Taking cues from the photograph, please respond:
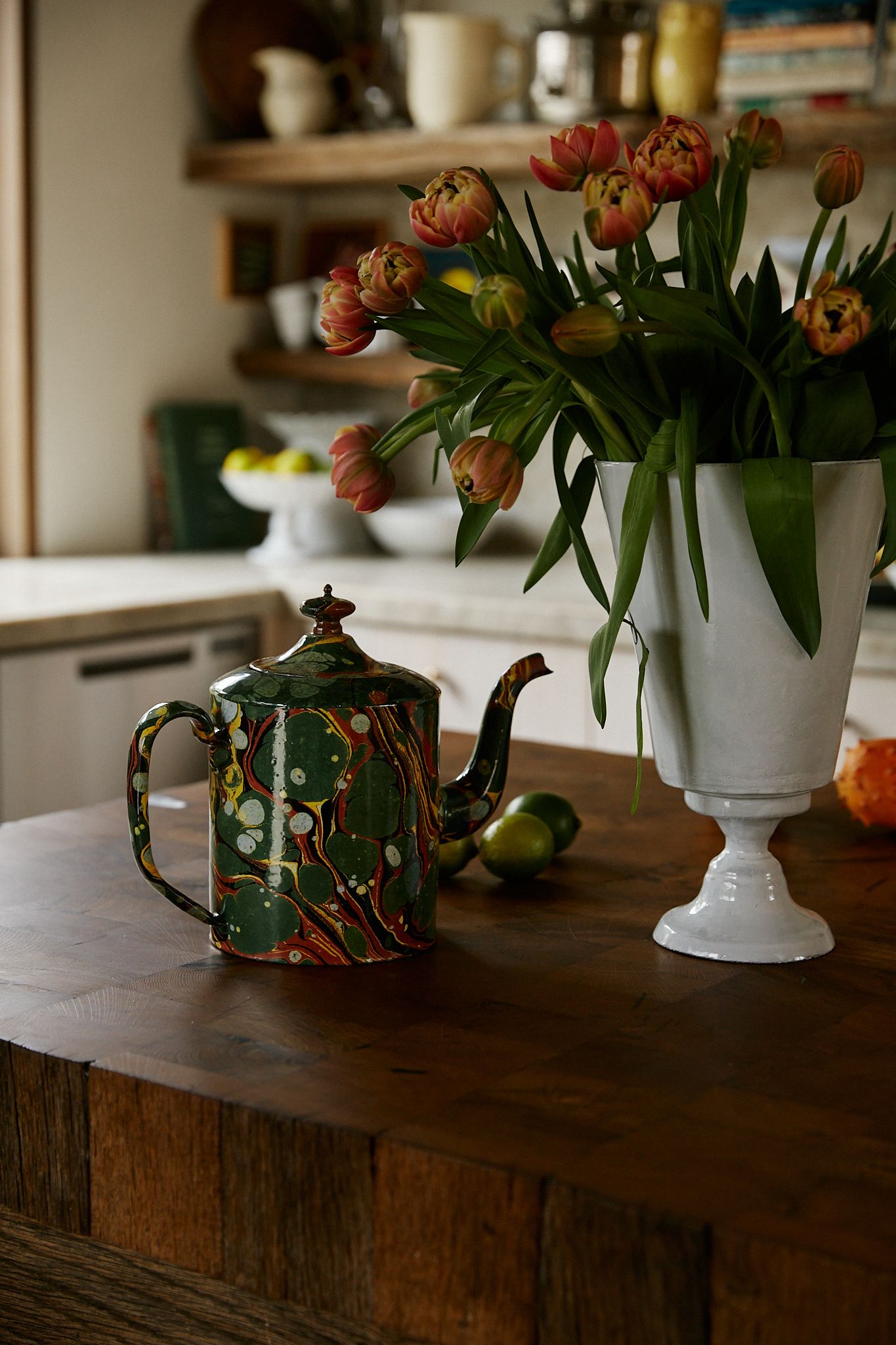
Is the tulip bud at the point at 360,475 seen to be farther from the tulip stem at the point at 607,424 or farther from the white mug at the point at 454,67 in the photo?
the white mug at the point at 454,67

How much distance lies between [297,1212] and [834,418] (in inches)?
21.2

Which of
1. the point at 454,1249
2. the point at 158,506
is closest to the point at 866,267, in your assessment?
the point at 454,1249

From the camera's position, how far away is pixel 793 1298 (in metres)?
0.63

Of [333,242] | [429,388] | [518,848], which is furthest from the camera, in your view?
[333,242]

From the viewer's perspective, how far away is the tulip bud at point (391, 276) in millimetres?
907

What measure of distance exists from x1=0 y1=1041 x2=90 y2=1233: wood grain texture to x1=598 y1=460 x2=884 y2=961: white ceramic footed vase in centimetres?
40

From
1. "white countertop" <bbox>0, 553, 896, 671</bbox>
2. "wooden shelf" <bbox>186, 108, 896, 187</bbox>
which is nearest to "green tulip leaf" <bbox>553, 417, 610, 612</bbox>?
"white countertop" <bbox>0, 553, 896, 671</bbox>

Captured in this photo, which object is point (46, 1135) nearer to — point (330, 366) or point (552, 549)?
point (552, 549)

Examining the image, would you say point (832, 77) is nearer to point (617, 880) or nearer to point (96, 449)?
point (96, 449)

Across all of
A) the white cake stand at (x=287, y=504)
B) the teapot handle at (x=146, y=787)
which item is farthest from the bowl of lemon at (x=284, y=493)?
the teapot handle at (x=146, y=787)

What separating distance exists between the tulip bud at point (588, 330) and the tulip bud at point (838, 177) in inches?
7.8

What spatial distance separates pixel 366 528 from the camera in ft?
11.7

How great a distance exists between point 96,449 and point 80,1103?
2733mm

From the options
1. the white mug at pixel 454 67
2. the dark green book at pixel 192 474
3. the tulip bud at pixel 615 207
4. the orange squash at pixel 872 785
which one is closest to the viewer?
the tulip bud at pixel 615 207
